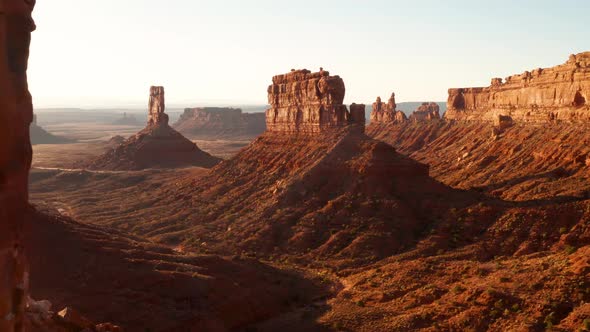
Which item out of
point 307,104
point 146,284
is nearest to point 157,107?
point 307,104

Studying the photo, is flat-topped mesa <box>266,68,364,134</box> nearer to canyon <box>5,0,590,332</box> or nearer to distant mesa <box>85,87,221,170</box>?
canyon <box>5,0,590,332</box>

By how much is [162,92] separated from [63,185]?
30799mm

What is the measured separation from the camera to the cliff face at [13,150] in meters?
10.9

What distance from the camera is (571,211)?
45906mm

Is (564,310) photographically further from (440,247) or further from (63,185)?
(63,185)

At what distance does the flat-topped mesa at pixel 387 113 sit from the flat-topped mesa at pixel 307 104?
240 feet

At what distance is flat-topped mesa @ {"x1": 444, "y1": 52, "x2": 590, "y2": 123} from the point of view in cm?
7412

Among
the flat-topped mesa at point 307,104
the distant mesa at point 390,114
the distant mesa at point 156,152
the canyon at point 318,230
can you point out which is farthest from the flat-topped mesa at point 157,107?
the distant mesa at point 390,114

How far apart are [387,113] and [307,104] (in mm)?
86493

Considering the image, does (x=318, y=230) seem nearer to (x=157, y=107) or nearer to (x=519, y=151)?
(x=519, y=151)

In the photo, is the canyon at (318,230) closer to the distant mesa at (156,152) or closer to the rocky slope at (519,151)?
the rocky slope at (519,151)

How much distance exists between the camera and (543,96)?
84438 millimetres

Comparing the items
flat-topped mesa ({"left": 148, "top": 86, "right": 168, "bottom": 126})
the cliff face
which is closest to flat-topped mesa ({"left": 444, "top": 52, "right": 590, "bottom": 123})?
flat-topped mesa ({"left": 148, "top": 86, "right": 168, "bottom": 126})

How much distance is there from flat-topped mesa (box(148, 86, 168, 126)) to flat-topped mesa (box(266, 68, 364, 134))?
47940 millimetres
